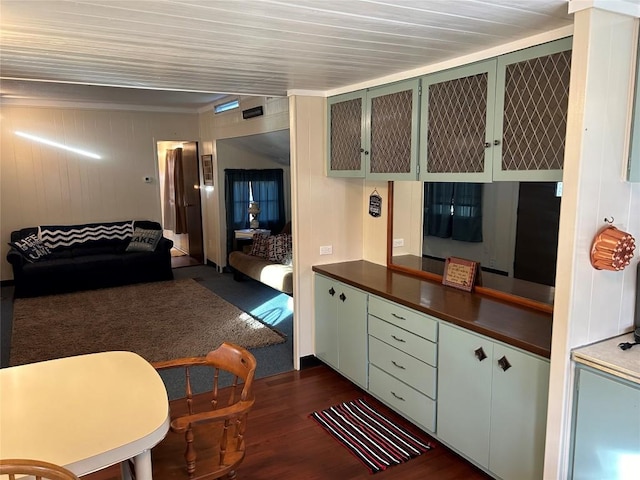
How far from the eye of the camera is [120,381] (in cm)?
187

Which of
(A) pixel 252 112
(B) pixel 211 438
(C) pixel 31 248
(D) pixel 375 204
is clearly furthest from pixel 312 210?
(C) pixel 31 248

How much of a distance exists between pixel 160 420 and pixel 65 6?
1526 mm

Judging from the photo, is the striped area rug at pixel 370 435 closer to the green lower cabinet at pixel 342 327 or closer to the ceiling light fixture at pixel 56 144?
the green lower cabinet at pixel 342 327

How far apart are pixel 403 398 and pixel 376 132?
175 centimetres

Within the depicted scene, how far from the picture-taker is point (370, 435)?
291 cm

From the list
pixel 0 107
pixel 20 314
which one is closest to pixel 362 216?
pixel 20 314

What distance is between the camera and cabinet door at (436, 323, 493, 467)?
7.81ft

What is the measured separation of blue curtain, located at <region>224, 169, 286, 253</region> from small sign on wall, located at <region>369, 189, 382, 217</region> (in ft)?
13.0

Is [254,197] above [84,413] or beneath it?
above

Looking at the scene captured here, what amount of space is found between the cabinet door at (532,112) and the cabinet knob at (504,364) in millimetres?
852

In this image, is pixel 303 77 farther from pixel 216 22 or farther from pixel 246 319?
pixel 246 319

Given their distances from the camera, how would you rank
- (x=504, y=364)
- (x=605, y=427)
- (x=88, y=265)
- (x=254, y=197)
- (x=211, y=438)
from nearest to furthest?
1. (x=605, y=427)
2. (x=211, y=438)
3. (x=504, y=364)
4. (x=88, y=265)
5. (x=254, y=197)

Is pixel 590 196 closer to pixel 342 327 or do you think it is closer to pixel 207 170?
pixel 342 327

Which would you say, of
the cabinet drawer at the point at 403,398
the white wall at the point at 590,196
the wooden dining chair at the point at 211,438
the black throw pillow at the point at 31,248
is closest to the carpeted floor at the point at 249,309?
the black throw pillow at the point at 31,248
